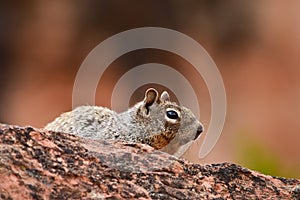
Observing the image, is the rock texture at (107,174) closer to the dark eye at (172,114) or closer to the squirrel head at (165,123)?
the squirrel head at (165,123)

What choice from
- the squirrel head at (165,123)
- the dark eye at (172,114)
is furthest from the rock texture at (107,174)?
the dark eye at (172,114)

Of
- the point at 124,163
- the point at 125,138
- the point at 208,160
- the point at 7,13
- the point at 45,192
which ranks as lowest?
the point at 45,192

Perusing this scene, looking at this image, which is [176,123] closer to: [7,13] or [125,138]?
[125,138]

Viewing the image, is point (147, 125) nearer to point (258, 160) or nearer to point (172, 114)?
point (172, 114)

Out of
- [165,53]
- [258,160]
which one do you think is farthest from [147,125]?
[165,53]

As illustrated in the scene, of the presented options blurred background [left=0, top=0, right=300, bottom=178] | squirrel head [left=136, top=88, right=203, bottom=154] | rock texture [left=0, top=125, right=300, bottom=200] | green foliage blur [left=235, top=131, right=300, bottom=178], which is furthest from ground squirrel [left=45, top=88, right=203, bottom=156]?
blurred background [left=0, top=0, right=300, bottom=178]

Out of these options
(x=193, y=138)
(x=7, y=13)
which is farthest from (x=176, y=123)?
(x=7, y=13)

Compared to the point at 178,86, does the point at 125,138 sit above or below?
below
